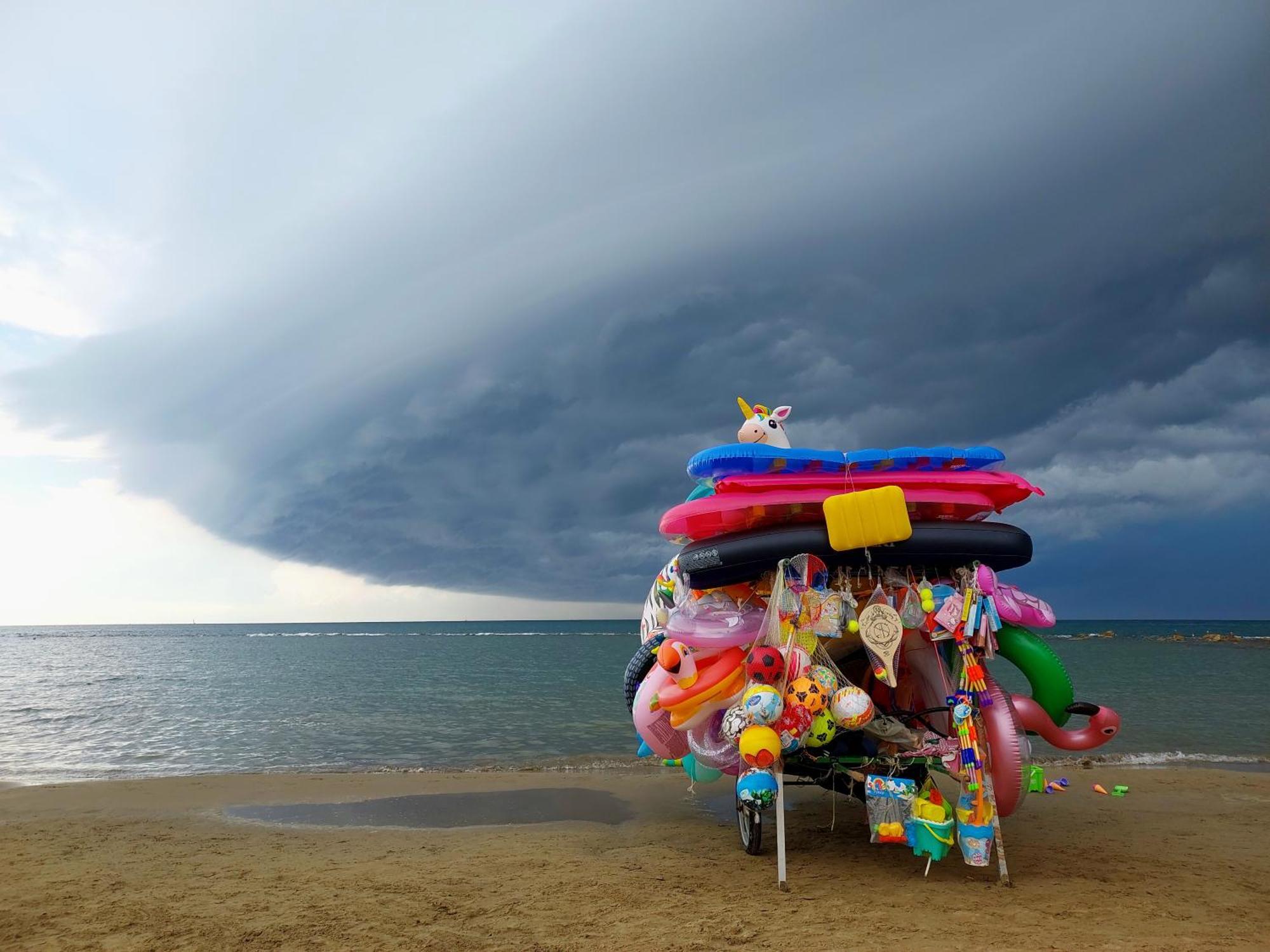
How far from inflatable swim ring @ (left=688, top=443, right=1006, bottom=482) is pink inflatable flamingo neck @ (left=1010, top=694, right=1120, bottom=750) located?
2.14m

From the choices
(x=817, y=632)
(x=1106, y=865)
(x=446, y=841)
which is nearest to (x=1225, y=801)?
(x=1106, y=865)

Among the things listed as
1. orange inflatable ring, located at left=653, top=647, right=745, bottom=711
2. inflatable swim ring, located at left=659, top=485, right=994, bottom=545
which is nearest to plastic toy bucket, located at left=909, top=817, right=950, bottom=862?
orange inflatable ring, located at left=653, top=647, right=745, bottom=711

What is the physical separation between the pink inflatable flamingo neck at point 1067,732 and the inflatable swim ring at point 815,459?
2.14 meters

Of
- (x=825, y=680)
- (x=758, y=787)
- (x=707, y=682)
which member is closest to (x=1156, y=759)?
(x=825, y=680)

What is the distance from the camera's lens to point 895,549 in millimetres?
5855

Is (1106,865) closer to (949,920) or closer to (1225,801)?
(949,920)

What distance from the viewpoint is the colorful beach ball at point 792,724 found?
5.75 m

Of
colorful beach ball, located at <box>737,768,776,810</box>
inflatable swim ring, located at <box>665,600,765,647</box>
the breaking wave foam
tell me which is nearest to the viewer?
colorful beach ball, located at <box>737,768,776,810</box>

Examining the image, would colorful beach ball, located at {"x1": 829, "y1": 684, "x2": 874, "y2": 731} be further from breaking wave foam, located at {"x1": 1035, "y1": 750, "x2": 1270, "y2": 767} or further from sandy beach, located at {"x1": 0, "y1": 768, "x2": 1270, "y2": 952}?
breaking wave foam, located at {"x1": 1035, "y1": 750, "x2": 1270, "y2": 767}

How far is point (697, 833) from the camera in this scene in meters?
7.80

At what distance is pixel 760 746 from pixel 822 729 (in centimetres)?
57

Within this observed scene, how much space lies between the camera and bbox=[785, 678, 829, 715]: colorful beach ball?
226 inches

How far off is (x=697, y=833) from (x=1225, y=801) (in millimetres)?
6832

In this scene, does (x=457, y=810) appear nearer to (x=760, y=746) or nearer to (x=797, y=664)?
(x=760, y=746)
